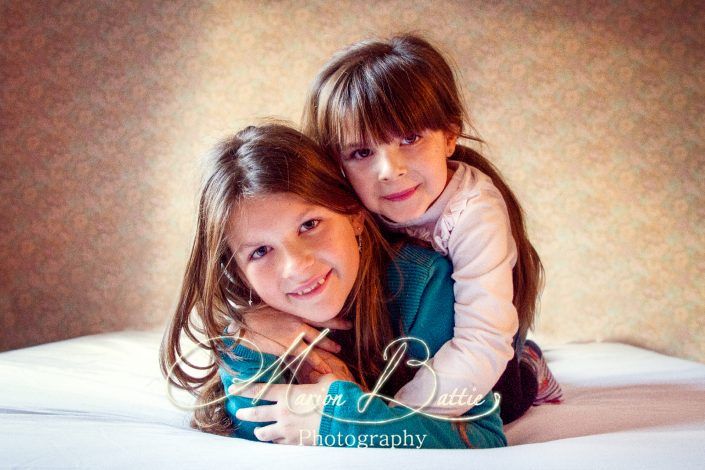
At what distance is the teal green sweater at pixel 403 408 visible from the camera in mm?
957

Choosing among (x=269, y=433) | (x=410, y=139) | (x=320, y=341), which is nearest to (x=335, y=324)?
(x=320, y=341)

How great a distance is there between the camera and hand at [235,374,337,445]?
985 millimetres

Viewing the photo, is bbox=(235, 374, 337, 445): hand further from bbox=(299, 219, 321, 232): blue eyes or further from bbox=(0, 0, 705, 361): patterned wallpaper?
bbox=(0, 0, 705, 361): patterned wallpaper

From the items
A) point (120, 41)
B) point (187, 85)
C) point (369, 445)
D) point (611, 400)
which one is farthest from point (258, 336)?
point (120, 41)

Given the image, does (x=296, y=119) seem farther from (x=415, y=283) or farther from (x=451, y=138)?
(x=415, y=283)

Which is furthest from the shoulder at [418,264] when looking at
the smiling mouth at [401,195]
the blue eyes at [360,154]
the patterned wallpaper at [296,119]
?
the patterned wallpaper at [296,119]

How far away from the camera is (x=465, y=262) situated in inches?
45.8

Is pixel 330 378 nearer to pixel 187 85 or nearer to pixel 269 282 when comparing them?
pixel 269 282

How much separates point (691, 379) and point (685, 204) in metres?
1.02

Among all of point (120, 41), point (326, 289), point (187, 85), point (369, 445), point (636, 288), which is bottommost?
point (636, 288)

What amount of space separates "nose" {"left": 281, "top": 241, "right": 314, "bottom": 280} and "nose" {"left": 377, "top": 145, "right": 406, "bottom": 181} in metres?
0.23

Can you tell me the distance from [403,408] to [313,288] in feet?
0.85

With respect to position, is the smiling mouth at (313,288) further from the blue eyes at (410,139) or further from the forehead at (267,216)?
the blue eyes at (410,139)

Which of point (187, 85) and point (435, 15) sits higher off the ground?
point (435, 15)
